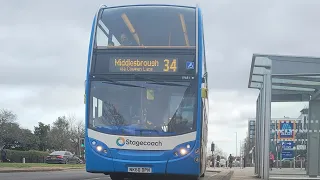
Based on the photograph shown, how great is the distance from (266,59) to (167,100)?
7155 mm

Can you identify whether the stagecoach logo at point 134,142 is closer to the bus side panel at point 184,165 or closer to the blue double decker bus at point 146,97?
the blue double decker bus at point 146,97

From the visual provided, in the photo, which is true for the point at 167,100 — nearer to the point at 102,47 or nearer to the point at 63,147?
the point at 102,47

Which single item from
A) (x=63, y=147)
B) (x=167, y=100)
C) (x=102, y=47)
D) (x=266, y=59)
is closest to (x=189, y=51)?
(x=167, y=100)

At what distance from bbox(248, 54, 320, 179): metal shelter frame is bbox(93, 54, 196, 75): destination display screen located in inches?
246

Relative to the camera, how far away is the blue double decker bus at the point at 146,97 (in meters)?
10.2

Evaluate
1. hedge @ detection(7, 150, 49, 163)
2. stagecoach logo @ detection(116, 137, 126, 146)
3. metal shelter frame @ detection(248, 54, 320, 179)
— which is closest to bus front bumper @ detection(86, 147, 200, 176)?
stagecoach logo @ detection(116, 137, 126, 146)

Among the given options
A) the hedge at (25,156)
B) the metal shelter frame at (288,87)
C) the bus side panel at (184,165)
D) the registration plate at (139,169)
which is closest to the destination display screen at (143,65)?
the bus side panel at (184,165)

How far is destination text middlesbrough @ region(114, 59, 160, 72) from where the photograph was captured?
10797 millimetres

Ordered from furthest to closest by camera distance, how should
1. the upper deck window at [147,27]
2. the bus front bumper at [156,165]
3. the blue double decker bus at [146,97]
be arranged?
the upper deck window at [147,27] < the blue double decker bus at [146,97] < the bus front bumper at [156,165]

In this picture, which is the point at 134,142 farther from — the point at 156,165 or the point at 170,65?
the point at 170,65

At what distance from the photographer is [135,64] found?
35.4ft

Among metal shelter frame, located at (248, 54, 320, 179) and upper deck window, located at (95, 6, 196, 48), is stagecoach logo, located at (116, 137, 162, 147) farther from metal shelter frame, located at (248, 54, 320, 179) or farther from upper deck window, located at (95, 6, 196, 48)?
metal shelter frame, located at (248, 54, 320, 179)

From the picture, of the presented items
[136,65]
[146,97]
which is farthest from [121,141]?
[136,65]

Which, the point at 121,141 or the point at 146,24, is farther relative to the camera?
the point at 146,24
